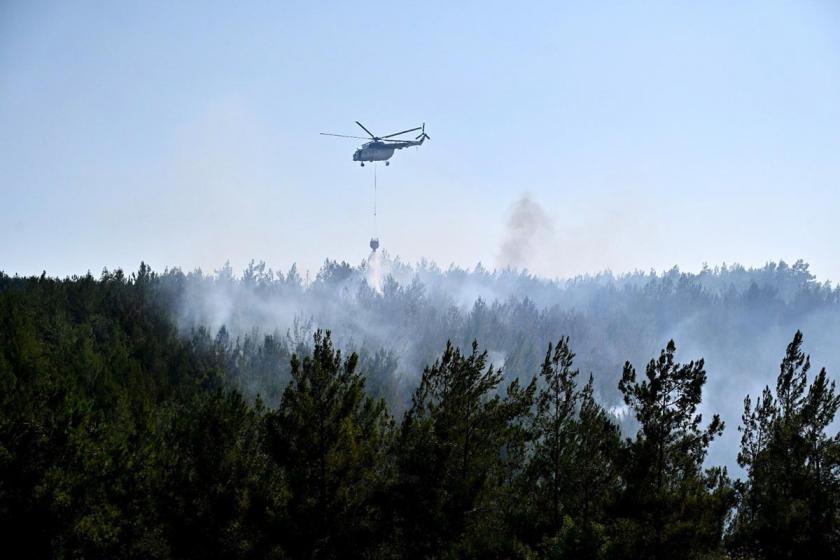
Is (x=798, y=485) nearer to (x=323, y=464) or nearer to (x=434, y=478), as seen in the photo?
(x=434, y=478)

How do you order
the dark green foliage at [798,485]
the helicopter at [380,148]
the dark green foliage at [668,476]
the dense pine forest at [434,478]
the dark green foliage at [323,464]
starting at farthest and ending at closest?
the helicopter at [380,148] < the dark green foliage at [798,485] < the dark green foliage at [323,464] < the dense pine forest at [434,478] < the dark green foliage at [668,476]

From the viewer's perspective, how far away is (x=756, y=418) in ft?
90.7

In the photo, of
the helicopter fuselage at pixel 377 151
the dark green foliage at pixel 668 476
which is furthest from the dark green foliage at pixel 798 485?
the helicopter fuselage at pixel 377 151

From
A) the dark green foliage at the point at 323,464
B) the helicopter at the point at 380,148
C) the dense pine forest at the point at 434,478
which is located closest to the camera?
the dense pine forest at the point at 434,478

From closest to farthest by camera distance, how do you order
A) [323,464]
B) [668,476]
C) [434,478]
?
1. [668,476]
2. [323,464]
3. [434,478]

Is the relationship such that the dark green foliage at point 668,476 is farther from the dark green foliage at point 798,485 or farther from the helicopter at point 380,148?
the helicopter at point 380,148

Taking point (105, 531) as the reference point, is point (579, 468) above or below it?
above

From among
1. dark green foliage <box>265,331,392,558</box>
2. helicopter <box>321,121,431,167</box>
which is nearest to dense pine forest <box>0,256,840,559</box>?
dark green foliage <box>265,331,392,558</box>

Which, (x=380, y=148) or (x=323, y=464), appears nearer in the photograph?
(x=323, y=464)

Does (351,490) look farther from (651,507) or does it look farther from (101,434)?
(101,434)

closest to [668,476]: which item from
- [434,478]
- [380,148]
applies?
[434,478]

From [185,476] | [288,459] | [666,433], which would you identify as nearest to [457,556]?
[288,459]

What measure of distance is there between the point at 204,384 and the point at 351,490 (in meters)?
78.1

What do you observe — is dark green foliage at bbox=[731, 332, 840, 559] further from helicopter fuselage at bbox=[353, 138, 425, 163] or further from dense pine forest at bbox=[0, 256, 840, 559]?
helicopter fuselage at bbox=[353, 138, 425, 163]
